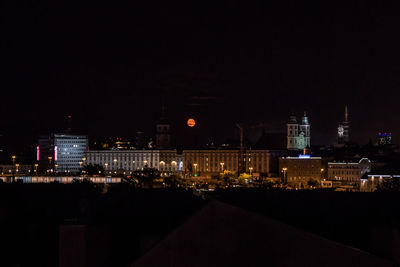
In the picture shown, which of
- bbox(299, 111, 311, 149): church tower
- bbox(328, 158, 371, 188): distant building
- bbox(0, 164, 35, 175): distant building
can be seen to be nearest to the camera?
bbox(328, 158, 371, 188): distant building

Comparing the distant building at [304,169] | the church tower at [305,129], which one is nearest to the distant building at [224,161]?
the distant building at [304,169]

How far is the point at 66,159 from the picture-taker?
7146 inches

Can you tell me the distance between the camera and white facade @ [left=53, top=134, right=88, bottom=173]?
179500mm

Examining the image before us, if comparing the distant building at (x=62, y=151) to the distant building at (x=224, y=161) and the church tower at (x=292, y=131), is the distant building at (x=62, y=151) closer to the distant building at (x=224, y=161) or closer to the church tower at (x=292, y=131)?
the distant building at (x=224, y=161)

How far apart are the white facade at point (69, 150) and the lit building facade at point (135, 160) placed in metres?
15.5

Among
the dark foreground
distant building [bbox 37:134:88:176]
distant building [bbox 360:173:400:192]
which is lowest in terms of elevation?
distant building [bbox 360:173:400:192]

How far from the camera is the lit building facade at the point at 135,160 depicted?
157250mm

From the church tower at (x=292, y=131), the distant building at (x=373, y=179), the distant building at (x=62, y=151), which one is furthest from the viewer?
the distant building at (x=62, y=151)

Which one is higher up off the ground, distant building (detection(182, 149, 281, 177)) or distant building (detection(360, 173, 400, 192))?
distant building (detection(182, 149, 281, 177))

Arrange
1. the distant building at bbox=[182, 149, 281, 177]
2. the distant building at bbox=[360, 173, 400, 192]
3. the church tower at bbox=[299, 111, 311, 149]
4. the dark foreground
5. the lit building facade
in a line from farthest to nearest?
1. the lit building facade
2. the church tower at bbox=[299, 111, 311, 149]
3. the distant building at bbox=[182, 149, 281, 177]
4. the distant building at bbox=[360, 173, 400, 192]
5. the dark foreground

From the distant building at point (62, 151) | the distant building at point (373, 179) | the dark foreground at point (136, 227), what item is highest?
the distant building at point (62, 151)

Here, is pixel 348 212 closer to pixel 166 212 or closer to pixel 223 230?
pixel 166 212

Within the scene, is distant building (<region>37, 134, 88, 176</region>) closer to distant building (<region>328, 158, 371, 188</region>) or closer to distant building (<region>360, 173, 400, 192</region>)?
distant building (<region>328, 158, 371, 188</region>)

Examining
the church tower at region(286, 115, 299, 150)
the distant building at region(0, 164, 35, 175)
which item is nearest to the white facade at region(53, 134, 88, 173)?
the distant building at region(0, 164, 35, 175)
